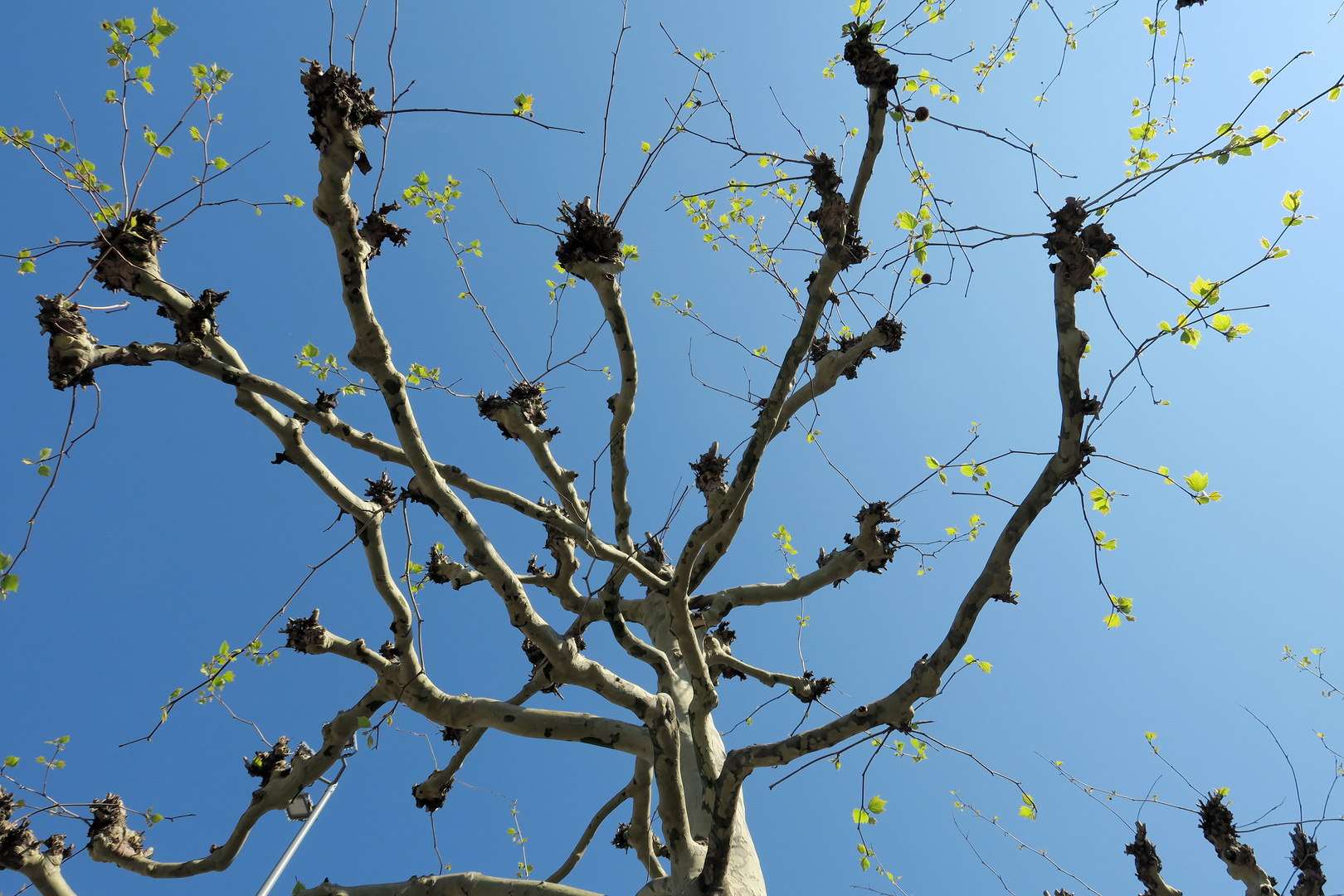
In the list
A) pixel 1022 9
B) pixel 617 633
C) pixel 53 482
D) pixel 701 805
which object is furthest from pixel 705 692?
pixel 1022 9

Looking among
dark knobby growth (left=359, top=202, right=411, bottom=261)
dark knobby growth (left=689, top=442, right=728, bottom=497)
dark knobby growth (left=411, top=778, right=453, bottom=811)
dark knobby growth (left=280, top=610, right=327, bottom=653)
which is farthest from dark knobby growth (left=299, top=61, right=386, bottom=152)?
dark knobby growth (left=411, top=778, right=453, bottom=811)

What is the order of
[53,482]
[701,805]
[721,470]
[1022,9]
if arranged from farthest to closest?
1. [721,470]
2. [701,805]
3. [1022,9]
4. [53,482]

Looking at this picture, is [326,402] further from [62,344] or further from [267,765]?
[267,765]

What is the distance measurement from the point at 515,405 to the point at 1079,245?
3.63 m

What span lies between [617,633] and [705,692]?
97 cm

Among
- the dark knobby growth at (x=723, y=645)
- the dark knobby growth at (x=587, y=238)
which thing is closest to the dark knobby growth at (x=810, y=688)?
A: the dark knobby growth at (x=723, y=645)

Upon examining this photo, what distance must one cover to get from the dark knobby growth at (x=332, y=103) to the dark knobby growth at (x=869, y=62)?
8.00 ft

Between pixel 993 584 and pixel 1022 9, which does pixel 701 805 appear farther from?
pixel 1022 9

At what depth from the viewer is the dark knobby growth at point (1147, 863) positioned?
4.07 m

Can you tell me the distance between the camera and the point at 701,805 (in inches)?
150

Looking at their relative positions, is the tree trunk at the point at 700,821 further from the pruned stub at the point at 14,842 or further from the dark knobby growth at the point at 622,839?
the pruned stub at the point at 14,842

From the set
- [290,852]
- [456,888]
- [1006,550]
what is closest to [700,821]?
[456,888]

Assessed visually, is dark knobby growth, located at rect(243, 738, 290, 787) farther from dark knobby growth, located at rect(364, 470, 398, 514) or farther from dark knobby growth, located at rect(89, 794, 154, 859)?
dark knobby growth, located at rect(364, 470, 398, 514)

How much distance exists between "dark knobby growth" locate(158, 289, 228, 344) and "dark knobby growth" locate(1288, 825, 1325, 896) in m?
7.35
